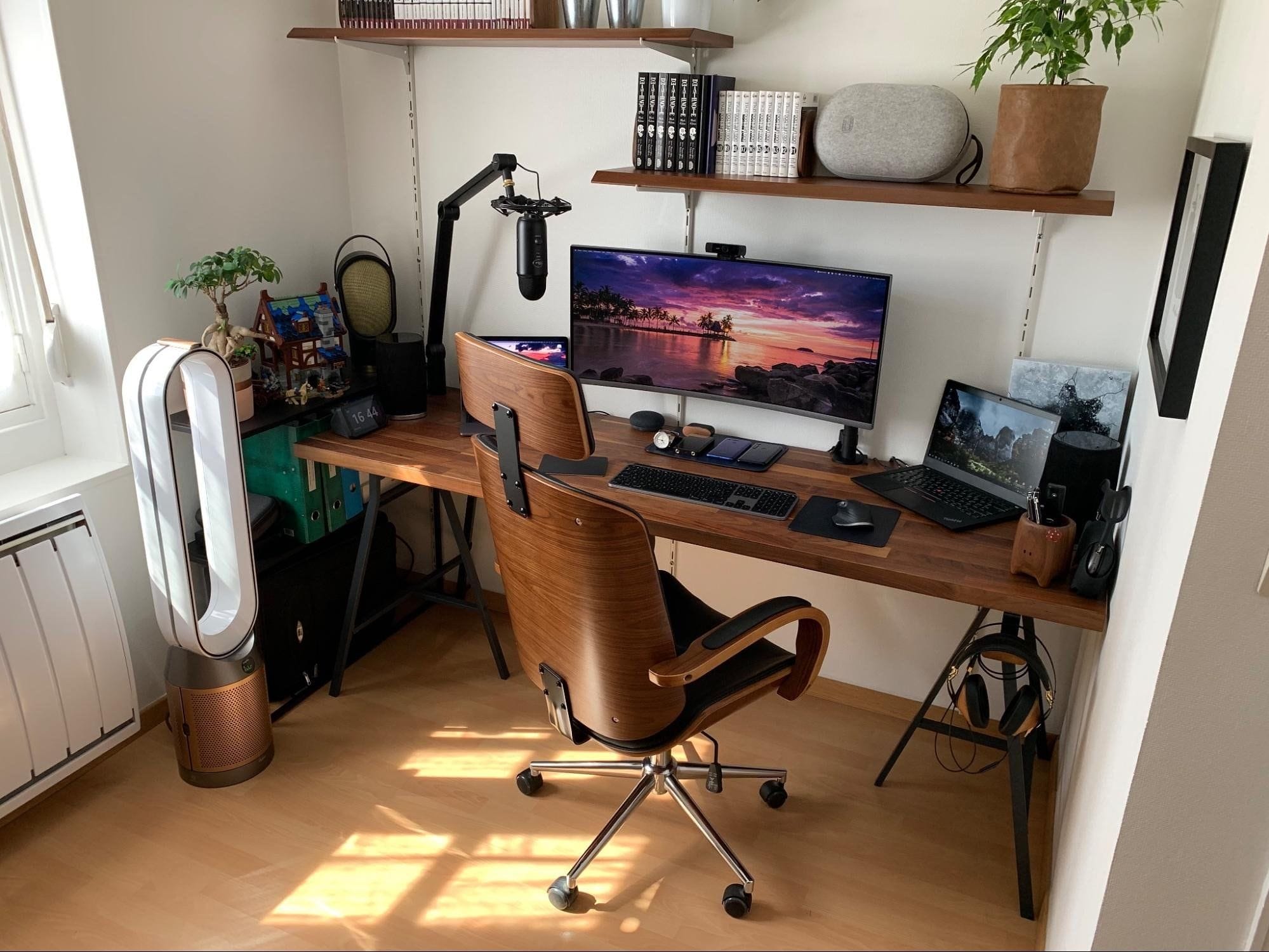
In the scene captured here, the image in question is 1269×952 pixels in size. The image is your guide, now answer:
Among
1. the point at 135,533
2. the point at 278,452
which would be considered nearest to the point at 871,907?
the point at 278,452

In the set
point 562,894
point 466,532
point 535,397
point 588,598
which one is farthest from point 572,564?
point 466,532

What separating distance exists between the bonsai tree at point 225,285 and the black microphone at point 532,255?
0.64 m

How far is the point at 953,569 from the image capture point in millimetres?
1924

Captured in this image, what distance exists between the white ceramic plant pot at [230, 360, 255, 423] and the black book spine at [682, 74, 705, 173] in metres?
1.25

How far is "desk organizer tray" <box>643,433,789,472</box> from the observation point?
242cm

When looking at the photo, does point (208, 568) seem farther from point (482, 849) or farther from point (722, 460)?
point (722, 460)

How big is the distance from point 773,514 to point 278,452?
1.37 meters

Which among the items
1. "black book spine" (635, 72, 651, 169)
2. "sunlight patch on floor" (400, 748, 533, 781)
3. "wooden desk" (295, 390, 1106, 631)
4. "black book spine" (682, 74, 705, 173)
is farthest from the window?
"black book spine" (682, 74, 705, 173)

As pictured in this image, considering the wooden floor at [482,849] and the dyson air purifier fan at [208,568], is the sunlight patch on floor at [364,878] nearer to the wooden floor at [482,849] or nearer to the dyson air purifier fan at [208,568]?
the wooden floor at [482,849]

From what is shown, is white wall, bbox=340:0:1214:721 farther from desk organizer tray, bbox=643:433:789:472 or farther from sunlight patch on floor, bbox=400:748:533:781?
sunlight patch on floor, bbox=400:748:533:781

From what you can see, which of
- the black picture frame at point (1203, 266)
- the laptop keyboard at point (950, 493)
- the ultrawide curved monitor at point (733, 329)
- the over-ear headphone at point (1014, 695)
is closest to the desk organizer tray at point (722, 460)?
the ultrawide curved monitor at point (733, 329)

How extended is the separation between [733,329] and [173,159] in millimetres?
1502

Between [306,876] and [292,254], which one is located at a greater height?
[292,254]

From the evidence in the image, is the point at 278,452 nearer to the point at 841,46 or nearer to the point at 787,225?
the point at 787,225
